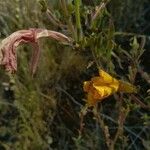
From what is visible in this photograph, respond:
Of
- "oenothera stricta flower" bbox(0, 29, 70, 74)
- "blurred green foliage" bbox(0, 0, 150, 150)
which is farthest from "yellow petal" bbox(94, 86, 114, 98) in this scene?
"blurred green foliage" bbox(0, 0, 150, 150)

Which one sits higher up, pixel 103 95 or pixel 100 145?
pixel 103 95

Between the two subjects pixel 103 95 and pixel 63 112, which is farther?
pixel 63 112

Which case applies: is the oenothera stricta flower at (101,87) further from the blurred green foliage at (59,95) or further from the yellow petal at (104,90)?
the blurred green foliage at (59,95)

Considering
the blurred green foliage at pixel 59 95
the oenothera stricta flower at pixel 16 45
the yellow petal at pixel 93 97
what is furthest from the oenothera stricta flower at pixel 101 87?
the blurred green foliage at pixel 59 95

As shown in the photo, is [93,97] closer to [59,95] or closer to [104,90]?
[104,90]

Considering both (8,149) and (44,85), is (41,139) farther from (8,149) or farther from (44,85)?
(44,85)

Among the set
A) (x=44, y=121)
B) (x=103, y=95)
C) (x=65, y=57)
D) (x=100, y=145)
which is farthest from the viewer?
(x=65, y=57)

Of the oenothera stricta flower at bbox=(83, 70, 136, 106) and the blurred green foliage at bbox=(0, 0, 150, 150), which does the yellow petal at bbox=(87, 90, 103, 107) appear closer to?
the oenothera stricta flower at bbox=(83, 70, 136, 106)

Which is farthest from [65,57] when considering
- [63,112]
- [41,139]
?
[41,139]
